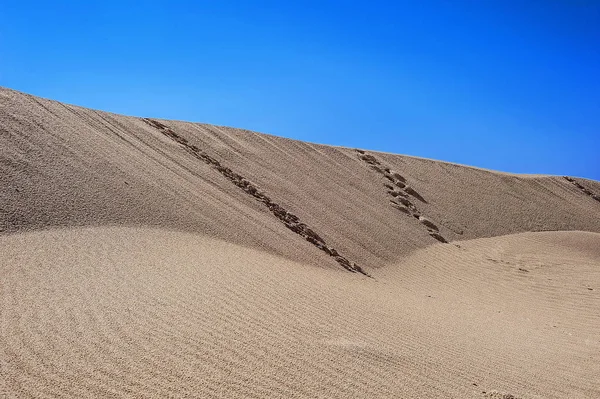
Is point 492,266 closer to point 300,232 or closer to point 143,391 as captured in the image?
point 300,232

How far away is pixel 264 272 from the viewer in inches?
317

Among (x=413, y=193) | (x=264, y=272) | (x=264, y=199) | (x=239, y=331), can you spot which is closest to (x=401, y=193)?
(x=413, y=193)

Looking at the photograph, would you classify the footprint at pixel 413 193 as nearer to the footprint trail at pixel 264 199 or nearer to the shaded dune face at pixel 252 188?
the shaded dune face at pixel 252 188

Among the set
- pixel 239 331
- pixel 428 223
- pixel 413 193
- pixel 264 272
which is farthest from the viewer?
pixel 413 193

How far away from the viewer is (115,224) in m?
8.92

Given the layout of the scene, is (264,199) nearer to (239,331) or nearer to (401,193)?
(401,193)

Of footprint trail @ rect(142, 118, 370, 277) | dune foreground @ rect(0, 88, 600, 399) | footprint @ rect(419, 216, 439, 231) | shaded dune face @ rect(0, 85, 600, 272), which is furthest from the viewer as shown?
footprint @ rect(419, 216, 439, 231)

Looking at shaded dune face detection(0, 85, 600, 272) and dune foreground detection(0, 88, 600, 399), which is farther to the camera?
shaded dune face detection(0, 85, 600, 272)

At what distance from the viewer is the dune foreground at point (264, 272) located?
4.67 m

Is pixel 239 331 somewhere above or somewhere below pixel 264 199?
below

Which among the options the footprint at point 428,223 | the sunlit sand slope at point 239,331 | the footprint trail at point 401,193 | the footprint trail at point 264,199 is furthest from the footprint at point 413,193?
the sunlit sand slope at point 239,331

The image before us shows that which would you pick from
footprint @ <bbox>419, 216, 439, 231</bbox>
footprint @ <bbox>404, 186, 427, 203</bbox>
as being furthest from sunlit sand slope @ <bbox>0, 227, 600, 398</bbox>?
footprint @ <bbox>404, 186, 427, 203</bbox>

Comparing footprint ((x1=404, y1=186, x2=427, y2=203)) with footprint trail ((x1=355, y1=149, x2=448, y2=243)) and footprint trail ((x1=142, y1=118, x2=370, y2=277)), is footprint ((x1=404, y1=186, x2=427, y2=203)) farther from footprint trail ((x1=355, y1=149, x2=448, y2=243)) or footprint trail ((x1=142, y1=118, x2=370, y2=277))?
footprint trail ((x1=142, y1=118, x2=370, y2=277))

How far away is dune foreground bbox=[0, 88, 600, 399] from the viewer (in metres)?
4.67
